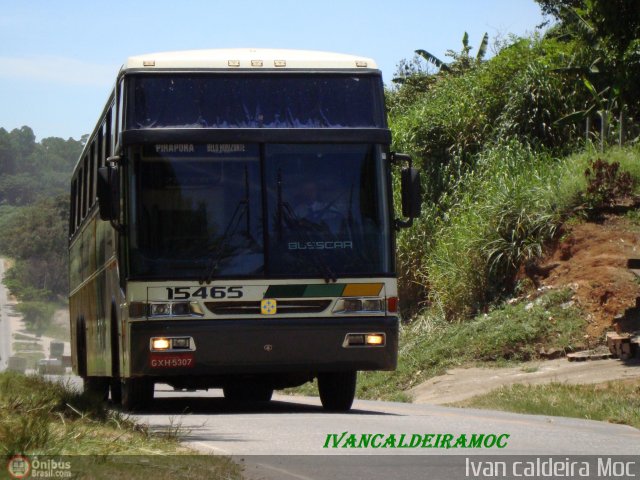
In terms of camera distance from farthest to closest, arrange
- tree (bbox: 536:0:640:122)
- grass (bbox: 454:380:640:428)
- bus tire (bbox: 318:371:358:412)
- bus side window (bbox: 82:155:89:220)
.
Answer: tree (bbox: 536:0:640:122) < bus side window (bbox: 82:155:89:220) < bus tire (bbox: 318:371:358:412) < grass (bbox: 454:380:640:428)

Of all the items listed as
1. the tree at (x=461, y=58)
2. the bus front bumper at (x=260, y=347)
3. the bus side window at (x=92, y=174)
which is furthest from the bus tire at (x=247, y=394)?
the tree at (x=461, y=58)

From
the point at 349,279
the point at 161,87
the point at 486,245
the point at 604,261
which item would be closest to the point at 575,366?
the point at 604,261

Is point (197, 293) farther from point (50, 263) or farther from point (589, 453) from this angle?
point (50, 263)

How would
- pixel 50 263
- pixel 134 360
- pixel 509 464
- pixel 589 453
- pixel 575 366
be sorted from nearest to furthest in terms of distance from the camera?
pixel 509 464, pixel 589 453, pixel 134 360, pixel 575 366, pixel 50 263

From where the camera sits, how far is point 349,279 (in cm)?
1347

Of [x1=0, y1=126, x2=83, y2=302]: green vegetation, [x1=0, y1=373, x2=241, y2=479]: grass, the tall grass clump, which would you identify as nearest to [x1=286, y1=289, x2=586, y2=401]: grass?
the tall grass clump

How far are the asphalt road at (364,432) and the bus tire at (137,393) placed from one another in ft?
0.63

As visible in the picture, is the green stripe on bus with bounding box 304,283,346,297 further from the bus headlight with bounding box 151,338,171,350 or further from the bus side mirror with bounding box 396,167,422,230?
the bus headlight with bounding box 151,338,171,350

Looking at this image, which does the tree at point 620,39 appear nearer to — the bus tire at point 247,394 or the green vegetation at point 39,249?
the bus tire at point 247,394

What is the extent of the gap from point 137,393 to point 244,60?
12.7ft

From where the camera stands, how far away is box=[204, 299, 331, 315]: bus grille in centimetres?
1329

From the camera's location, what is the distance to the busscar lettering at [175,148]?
1346cm

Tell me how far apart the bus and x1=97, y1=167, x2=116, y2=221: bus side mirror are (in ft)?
0.05

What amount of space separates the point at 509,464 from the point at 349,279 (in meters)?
4.82
